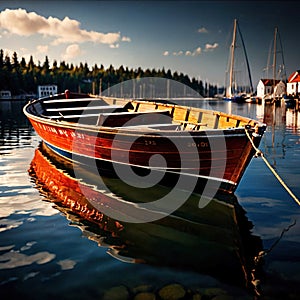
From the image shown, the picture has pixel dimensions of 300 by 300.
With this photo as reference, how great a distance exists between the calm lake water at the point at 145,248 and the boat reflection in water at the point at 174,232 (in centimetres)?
2

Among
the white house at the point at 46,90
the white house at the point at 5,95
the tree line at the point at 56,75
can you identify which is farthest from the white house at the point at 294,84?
the white house at the point at 5,95

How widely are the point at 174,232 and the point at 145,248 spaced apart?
112cm

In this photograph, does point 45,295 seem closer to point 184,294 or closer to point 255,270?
point 184,294

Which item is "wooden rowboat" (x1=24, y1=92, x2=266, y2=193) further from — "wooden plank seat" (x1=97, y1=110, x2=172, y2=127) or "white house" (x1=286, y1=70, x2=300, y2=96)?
"white house" (x1=286, y1=70, x2=300, y2=96)

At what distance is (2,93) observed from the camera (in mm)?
115750

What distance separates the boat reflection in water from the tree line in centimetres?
8756

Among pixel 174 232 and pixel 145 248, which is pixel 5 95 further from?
pixel 145 248

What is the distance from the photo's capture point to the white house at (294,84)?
88.1 metres

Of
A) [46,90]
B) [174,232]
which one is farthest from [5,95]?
[174,232]

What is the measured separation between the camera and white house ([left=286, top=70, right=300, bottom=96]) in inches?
3467

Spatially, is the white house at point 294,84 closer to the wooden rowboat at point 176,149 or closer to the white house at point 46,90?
the wooden rowboat at point 176,149

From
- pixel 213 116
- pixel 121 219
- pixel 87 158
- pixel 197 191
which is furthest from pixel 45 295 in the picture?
pixel 213 116

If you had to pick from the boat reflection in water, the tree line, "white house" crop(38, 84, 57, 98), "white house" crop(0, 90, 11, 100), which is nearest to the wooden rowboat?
the boat reflection in water

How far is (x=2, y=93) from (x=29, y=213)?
400 feet
